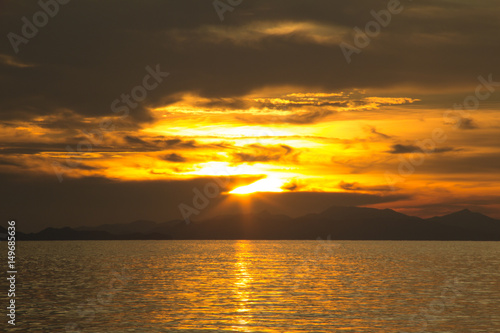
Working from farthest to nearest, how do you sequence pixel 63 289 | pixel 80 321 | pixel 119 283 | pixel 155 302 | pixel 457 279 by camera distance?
1. pixel 457 279
2. pixel 119 283
3. pixel 63 289
4. pixel 155 302
5. pixel 80 321

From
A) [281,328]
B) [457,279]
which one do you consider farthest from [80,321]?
[457,279]

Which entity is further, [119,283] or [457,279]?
[457,279]

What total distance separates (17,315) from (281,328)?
26.1 metres

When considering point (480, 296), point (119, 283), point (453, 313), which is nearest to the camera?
point (453, 313)

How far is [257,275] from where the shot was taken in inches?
4250

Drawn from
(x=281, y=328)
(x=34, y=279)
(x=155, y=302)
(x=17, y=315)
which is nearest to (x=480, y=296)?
(x=281, y=328)

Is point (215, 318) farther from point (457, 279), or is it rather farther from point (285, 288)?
point (457, 279)

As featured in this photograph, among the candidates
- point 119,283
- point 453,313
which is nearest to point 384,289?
point 453,313

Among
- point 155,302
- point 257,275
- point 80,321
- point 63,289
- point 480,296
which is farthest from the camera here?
point 257,275

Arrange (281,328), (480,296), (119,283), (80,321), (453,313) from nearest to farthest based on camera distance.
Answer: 1. (281,328)
2. (80,321)
3. (453,313)
4. (480,296)
5. (119,283)

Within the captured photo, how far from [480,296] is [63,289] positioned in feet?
186

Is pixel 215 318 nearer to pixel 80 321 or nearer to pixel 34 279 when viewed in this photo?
pixel 80 321

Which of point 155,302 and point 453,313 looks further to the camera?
point 155,302

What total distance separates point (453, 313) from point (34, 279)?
2770 inches
